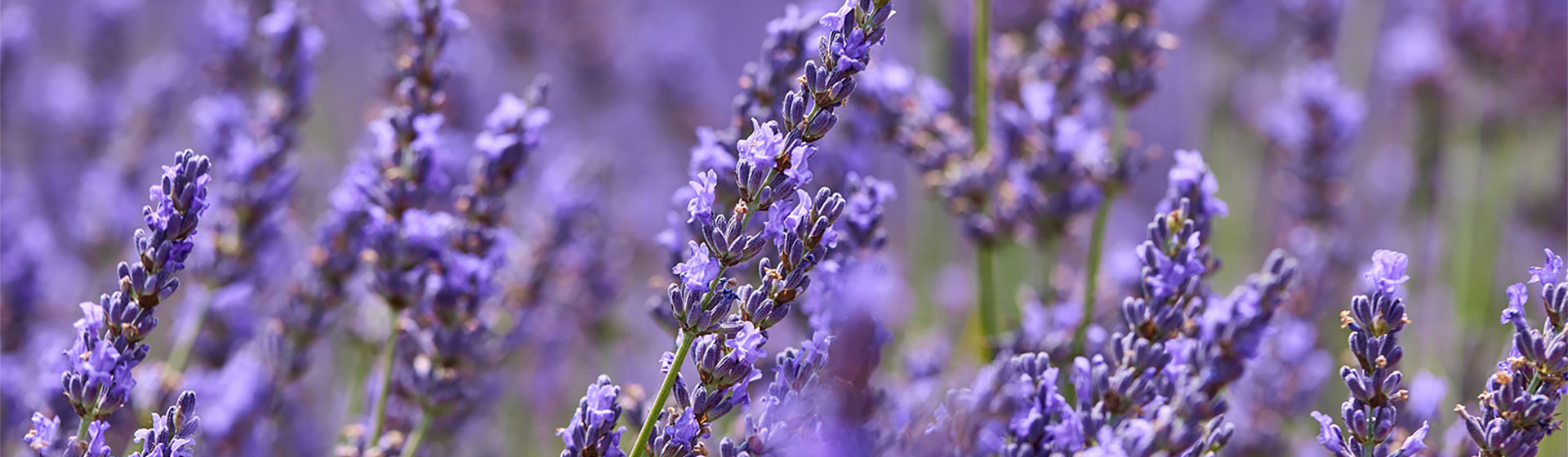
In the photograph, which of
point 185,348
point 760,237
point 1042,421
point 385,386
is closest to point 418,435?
point 385,386

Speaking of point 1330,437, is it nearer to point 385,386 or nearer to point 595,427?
point 595,427

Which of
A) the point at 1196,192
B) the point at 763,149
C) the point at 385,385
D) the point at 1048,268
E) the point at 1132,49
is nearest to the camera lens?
the point at 763,149

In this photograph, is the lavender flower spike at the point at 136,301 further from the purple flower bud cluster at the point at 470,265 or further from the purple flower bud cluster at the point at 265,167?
the purple flower bud cluster at the point at 265,167

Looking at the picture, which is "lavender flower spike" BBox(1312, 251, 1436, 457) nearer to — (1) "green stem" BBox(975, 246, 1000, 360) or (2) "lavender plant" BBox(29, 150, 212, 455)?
(1) "green stem" BBox(975, 246, 1000, 360)

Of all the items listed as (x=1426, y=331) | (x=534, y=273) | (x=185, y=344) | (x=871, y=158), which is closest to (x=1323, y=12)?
(x=1426, y=331)

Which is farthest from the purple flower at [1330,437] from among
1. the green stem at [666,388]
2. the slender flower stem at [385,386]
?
the slender flower stem at [385,386]

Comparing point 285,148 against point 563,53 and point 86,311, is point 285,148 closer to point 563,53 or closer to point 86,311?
point 86,311

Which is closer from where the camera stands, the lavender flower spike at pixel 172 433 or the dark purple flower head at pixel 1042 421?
the lavender flower spike at pixel 172 433

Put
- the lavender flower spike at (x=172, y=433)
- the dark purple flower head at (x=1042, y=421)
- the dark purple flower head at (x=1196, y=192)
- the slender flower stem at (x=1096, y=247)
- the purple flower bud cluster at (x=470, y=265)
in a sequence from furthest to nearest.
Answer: the slender flower stem at (x=1096, y=247)
the purple flower bud cluster at (x=470, y=265)
the dark purple flower head at (x=1196, y=192)
the dark purple flower head at (x=1042, y=421)
the lavender flower spike at (x=172, y=433)
